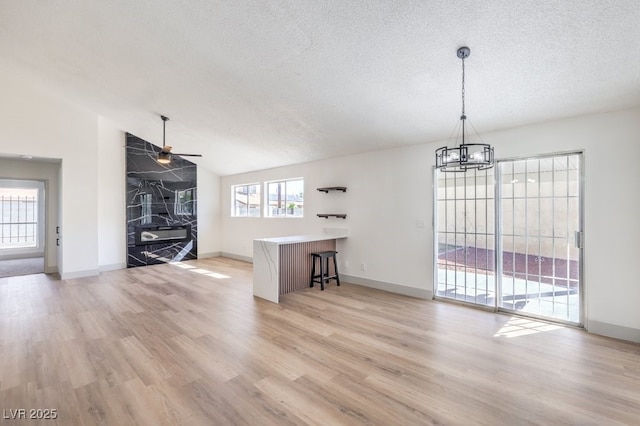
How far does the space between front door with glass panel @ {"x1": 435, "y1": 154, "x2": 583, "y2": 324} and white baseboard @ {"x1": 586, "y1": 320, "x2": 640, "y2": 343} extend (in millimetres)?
160

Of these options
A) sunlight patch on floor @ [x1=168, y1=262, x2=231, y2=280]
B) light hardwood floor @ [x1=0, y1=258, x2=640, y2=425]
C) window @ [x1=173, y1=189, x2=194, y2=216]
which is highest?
window @ [x1=173, y1=189, x2=194, y2=216]

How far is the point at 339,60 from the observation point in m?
3.16

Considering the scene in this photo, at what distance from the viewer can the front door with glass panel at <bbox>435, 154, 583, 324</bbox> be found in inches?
146

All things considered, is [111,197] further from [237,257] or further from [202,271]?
[237,257]

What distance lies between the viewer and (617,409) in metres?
2.11

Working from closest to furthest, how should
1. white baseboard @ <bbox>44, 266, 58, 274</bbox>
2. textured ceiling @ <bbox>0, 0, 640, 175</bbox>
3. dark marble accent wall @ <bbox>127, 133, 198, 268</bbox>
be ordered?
1. textured ceiling @ <bbox>0, 0, 640, 175</bbox>
2. white baseboard @ <bbox>44, 266, 58, 274</bbox>
3. dark marble accent wall @ <bbox>127, 133, 198, 268</bbox>

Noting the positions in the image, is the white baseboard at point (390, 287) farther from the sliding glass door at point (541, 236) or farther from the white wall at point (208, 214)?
the white wall at point (208, 214)

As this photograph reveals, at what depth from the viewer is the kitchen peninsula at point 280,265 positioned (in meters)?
4.60

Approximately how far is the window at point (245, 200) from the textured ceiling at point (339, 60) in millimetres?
2969

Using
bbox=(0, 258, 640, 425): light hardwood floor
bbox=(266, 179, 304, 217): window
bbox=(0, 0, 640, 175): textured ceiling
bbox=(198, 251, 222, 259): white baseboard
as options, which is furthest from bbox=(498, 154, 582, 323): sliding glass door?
bbox=(198, 251, 222, 259): white baseboard

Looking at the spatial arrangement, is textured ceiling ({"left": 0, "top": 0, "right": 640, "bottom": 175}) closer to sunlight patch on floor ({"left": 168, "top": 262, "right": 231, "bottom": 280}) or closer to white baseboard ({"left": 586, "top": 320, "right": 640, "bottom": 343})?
white baseboard ({"left": 586, "top": 320, "right": 640, "bottom": 343})

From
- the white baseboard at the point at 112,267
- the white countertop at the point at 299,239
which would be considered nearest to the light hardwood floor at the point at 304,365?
the white countertop at the point at 299,239

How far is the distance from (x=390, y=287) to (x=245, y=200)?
5087 millimetres

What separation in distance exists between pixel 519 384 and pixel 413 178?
10.5 ft
